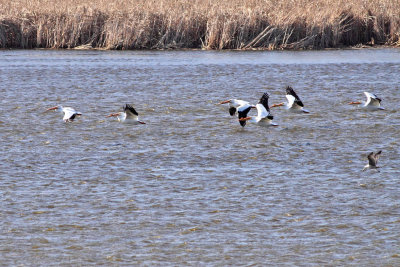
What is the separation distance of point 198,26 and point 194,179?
1601 cm

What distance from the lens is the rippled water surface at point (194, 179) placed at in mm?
6516

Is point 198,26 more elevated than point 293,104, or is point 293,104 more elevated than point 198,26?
point 198,26

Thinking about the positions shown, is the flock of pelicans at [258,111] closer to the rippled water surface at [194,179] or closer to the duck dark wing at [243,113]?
the duck dark wing at [243,113]

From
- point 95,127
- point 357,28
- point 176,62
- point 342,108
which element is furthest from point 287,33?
point 95,127

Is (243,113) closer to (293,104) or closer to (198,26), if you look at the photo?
(293,104)

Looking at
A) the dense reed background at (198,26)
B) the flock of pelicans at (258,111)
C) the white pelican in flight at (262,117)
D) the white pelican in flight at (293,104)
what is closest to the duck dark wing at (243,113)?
the flock of pelicans at (258,111)

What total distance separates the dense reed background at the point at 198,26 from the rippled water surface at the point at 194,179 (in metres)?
6.12

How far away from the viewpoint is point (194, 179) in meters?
8.88

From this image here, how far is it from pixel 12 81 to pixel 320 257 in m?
13.7

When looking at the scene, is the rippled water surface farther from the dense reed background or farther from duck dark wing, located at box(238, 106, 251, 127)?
the dense reed background

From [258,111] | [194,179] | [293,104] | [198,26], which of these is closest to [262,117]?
[258,111]

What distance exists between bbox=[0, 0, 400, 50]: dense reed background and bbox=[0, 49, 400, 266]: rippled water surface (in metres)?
6.12

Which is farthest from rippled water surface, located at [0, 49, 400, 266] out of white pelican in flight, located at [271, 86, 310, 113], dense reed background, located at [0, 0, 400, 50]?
dense reed background, located at [0, 0, 400, 50]

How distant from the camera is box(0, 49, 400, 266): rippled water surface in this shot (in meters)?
6.52
